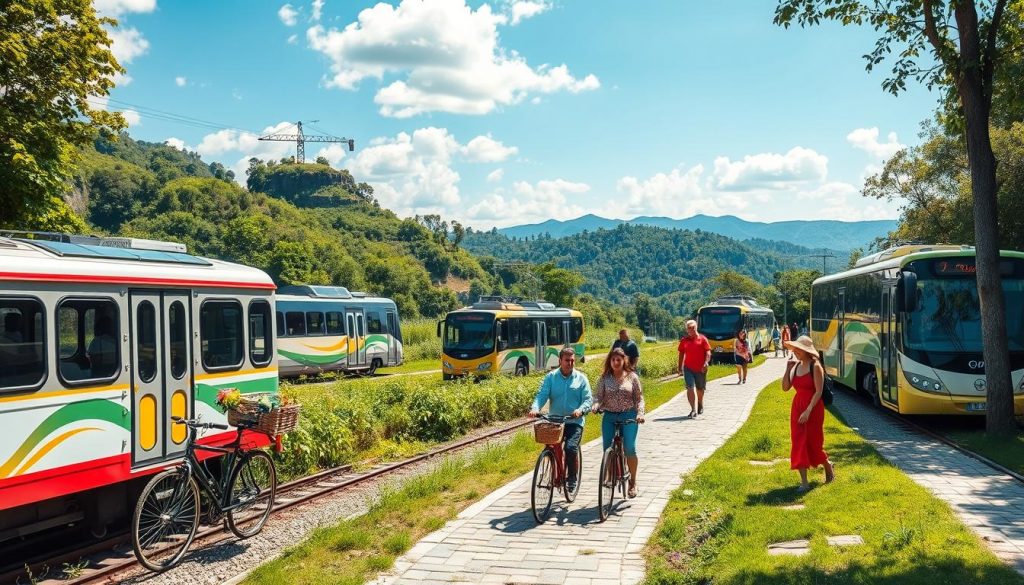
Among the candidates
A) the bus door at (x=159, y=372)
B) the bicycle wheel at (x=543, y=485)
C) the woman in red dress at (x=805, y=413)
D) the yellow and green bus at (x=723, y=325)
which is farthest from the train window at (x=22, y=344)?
the yellow and green bus at (x=723, y=325)

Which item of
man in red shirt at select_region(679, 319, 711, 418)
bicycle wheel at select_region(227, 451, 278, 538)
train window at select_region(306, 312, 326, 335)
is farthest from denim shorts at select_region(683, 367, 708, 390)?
train window at select_region(306, 312, 326, 335)

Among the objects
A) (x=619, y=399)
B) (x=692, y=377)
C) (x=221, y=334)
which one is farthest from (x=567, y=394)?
(x=692, y=377)

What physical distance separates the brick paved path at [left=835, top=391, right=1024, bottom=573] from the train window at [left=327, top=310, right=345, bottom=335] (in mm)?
20513

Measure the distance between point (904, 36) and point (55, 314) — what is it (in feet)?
45.7

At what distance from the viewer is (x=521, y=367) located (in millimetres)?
30188

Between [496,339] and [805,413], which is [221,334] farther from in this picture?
[496,339]

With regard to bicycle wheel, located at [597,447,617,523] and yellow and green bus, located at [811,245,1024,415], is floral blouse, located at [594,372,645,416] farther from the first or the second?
yellow and green bus, located at [811,245,1024,415]

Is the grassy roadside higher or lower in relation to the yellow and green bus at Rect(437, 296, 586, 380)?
lower

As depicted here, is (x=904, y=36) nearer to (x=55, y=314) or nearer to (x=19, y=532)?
(x=55, y=314)

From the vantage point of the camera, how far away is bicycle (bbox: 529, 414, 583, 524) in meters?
8.80

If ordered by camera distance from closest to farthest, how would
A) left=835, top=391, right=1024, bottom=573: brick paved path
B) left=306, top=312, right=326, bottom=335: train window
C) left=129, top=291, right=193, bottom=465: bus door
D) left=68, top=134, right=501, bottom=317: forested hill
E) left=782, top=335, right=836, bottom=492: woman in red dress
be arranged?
left=835, top=391, right=1024, bottom=573: brick paved path
left=129, top=291, right=193, bottom=465: bus door
left=782, top=335, right=836, bottom=492: woman in red dress
left=306, top=312, right=326, bottom=335: train window
left=68, top=134, right=501, bottom=317: forested hill

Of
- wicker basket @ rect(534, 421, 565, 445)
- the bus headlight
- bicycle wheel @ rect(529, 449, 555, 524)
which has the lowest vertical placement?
bicycle wheel @ rect(529, 449, 555, 524)

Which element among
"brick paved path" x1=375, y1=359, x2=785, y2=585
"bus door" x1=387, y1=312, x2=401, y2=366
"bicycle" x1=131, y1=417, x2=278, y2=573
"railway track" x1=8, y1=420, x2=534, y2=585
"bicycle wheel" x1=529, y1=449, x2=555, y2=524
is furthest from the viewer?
"bus door" x1=387, y1=312, x2=401, y2=366

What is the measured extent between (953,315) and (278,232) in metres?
102
